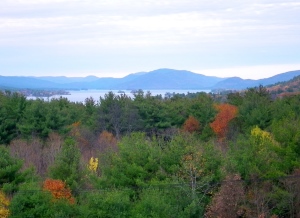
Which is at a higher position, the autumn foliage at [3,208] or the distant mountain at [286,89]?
the distant mountain at [286,89]

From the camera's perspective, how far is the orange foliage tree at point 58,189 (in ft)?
71.1

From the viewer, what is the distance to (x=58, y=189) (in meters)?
22.1

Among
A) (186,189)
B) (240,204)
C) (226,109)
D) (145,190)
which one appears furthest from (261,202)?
(226,109)

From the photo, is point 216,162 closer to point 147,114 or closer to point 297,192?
point 297,192

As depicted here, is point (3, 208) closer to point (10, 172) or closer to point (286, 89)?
point (10, 172)

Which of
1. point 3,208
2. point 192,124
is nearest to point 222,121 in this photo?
point 192,124

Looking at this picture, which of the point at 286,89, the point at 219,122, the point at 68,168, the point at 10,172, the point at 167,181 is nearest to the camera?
the point at 167,181

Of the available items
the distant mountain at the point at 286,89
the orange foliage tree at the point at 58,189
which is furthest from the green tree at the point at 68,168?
the distant mountain at the point at 286,89

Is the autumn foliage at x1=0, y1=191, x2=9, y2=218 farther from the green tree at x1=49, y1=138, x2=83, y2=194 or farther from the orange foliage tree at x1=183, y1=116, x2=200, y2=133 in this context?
the orange foliage tree at x1=183, y1=116, x2=200, y2=133

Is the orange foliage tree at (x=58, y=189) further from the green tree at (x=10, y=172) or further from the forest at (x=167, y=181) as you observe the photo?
the green tree at (x=10, y=172)

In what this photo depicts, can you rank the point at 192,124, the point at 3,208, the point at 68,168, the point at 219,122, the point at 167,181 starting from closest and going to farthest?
1. the point at 3,208
2. the point at 167,181
3. the point at 68,168
4. the point at 219,122
5. the point at 192,124

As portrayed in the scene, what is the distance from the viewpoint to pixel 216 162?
23578 millimetres

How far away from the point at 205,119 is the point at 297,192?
28.8 meters

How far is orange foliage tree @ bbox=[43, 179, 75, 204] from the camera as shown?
21.7 m
